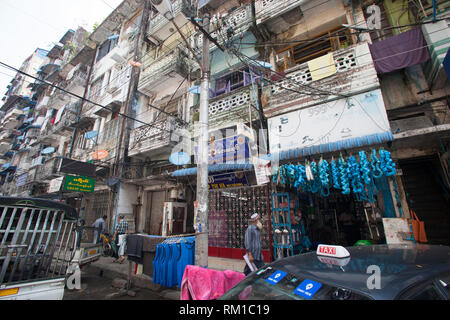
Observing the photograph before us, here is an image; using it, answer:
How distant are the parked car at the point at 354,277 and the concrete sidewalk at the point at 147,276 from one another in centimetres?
500

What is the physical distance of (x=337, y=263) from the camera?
1938 mm

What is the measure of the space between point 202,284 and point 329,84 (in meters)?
7.80

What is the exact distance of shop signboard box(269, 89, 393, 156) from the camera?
628cm

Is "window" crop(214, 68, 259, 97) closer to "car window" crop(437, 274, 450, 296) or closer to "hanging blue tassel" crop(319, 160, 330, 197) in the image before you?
"hanging blue tassel" crop(319, 160, 330, 197)

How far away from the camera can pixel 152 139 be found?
12.6 m

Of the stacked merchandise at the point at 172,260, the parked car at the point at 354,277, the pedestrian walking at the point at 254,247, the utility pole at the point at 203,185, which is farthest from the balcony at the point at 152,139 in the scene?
the parked car at the point at 354,277

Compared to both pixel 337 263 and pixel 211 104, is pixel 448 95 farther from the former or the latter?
pixel 211 104

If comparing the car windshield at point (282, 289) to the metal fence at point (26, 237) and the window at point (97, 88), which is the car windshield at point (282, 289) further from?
the window at point (97, 88)

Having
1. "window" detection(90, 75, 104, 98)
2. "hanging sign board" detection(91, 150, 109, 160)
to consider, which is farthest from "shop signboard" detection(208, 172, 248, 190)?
"window" detection(90, 75, 104, 98)

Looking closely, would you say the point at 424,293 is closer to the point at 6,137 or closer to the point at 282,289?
the point at 282,289

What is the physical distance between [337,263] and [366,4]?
10812 millimetres

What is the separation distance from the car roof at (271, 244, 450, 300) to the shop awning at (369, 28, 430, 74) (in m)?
Result: 6.85
